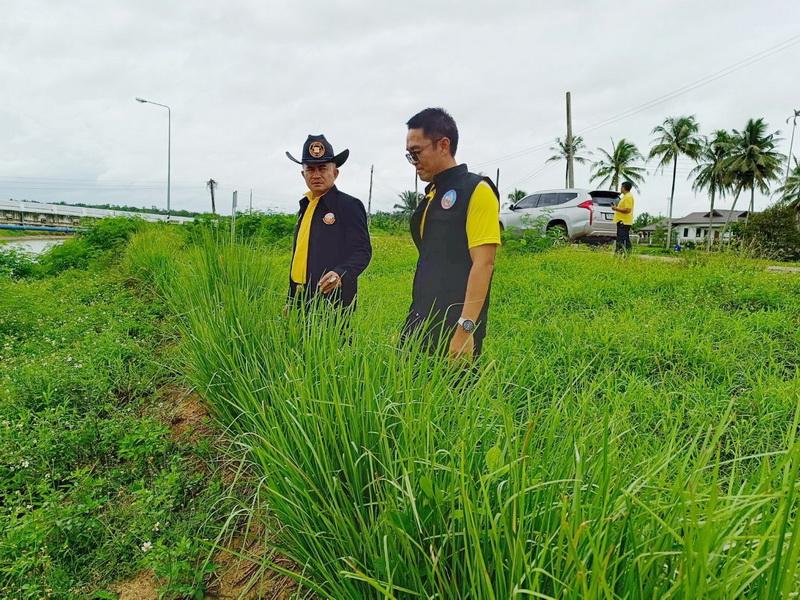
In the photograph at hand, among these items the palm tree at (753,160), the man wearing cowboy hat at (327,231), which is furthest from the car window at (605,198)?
the palm tree at (753,160)

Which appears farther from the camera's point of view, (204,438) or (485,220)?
(204,438)

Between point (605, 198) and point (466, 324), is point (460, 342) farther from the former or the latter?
point (605, 198)

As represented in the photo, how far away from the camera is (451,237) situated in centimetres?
207

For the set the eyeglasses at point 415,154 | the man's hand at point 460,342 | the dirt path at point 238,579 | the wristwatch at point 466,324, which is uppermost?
the eyeglasses at point 415,154

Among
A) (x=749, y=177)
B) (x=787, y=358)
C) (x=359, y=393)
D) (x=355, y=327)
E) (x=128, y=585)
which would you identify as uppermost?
(x=749, y=177)

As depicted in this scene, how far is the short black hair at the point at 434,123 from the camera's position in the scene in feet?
6.66

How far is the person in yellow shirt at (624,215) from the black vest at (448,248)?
7.56m

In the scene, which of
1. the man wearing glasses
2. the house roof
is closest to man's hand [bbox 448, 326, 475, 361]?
the man wearing glasses

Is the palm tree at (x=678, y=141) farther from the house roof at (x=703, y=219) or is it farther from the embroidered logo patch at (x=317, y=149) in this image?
the embroidered logo patch at (x=317, y=149)

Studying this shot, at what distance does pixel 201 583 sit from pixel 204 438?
38.5 inches

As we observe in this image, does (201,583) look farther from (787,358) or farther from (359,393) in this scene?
(787,358)

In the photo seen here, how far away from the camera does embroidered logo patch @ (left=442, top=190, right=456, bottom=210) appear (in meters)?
2.04

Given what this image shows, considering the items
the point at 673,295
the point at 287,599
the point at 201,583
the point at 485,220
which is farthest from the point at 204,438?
the point at 673,295

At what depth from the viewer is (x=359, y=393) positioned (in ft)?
4.72
